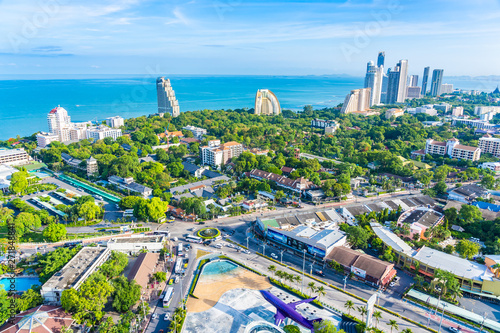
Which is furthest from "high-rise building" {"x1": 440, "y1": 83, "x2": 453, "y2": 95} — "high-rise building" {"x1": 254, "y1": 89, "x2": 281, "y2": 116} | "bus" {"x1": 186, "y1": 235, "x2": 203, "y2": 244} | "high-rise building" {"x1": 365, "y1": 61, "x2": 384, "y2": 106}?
"bus" {"x1": 186, "y1": 235, "x2": 203, "y2": 244}

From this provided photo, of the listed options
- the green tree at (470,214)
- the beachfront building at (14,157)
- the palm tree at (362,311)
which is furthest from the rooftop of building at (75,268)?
the beachfront building at (14,157)

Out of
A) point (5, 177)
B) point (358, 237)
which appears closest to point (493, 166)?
point (358, 237)

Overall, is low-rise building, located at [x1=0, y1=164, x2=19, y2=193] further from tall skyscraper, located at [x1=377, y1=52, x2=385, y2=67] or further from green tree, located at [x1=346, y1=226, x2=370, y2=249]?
tall skyscraper, located at [x1=377, y1=52, x2=385, y2=67]

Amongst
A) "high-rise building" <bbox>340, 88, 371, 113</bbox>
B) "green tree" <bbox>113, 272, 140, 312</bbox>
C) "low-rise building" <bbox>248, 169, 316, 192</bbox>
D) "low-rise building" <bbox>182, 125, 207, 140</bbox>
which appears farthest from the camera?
"high-rise building" <bbox>340, 88, 371, 113</bbox>

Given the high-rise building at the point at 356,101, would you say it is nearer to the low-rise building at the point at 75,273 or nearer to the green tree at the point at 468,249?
the green tree at the point at 468,249

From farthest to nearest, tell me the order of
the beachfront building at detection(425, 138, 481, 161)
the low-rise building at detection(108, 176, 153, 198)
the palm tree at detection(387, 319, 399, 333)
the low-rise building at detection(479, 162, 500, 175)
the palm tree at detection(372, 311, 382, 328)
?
the beachfront building at detection(425, 138, 481, 161) < the low-rise building at detection(479, 162, 500, 175) < the low-rise building at detection(108, 176, 153, 198) < the palm tree at detection(372, 311, 382, 328) < the palm tree at detection(387, 319, 399, 333)

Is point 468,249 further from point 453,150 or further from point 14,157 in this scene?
point 14,157
